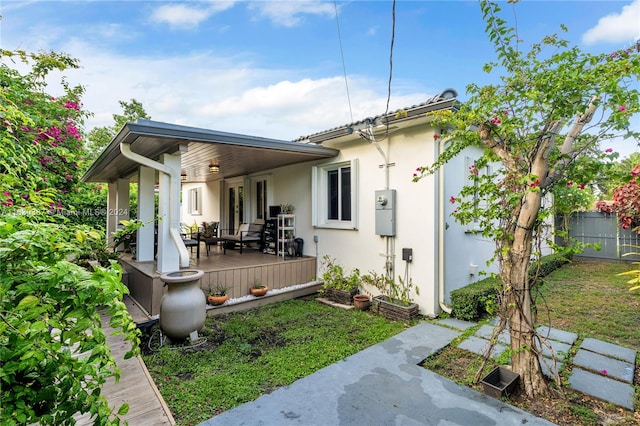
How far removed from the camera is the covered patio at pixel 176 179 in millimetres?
4816

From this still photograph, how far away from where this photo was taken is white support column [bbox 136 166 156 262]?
6604 millimetres

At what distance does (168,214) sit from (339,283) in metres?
3.46

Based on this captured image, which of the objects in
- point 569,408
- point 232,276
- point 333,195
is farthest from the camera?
point 333,195

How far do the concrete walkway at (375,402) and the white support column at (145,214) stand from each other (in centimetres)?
505

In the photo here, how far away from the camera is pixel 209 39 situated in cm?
688

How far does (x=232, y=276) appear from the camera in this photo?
5.82 metres

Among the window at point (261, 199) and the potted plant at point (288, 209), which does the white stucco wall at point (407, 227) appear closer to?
the potted plant at point (288, 209)

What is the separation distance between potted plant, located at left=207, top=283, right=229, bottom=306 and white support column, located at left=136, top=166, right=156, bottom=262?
213 centimetres

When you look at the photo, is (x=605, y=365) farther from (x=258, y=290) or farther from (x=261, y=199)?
(x=261, y=199)

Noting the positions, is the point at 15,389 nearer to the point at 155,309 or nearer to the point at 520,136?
the point at 520,136

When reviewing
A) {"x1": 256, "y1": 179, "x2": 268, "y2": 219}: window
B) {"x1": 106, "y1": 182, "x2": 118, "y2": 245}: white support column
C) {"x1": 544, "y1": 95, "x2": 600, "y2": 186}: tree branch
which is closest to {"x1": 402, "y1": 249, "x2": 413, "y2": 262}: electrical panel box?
{"x1": 544, "y1": 95, "x2": 600, "y2": 186}: tree branch

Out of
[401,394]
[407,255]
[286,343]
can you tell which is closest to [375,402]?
[401,394]


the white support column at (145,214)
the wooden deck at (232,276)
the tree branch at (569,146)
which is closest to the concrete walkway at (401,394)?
the tree branch at (569,146)

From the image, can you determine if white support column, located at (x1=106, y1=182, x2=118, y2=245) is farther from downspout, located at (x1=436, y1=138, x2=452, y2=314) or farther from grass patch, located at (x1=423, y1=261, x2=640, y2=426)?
grass patch, located at (x1=423, y1=261, x2=640, y2=426)
